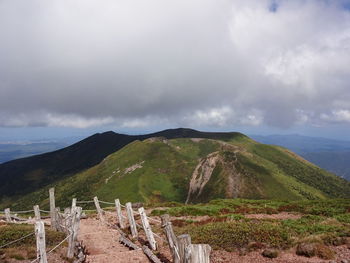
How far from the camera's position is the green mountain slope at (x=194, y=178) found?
119 meters

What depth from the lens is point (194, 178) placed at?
14512cm

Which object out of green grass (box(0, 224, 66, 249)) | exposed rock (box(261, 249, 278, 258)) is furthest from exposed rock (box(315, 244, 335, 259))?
green grass (box(0, 224, 66, 249))

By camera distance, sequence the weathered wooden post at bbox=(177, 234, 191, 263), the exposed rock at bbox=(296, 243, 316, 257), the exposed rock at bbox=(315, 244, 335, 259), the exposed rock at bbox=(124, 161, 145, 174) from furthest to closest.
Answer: the exposed rock at bbox=(124, 161, 145, 174), the exposed rock at bbox=(296, 243, 316, 257), the exposed rock at bbox=(315, 244, 335, 259), the weathered wooden post at bbox=(177, 234, 191, 263)

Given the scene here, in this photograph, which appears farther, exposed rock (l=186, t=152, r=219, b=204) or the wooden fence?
exposed rock (l=186, t=152, r=219, b=204)

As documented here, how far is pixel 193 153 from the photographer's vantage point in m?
192

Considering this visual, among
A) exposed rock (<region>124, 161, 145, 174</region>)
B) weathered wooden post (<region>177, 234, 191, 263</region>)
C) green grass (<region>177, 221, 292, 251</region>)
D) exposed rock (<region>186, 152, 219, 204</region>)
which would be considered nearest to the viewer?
weathered wooden post (<region>177, 234, 191, 263</region>)

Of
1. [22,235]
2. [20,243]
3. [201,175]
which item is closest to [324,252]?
[20,243]

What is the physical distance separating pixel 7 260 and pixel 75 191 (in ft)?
506

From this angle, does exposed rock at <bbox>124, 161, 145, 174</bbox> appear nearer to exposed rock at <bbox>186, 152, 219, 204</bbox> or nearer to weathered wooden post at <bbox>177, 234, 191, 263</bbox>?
exposed rock at <bbox>186, 152, 219, 204</bbox>

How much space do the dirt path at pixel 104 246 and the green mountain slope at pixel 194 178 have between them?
89024 millimetres

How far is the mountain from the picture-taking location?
119m

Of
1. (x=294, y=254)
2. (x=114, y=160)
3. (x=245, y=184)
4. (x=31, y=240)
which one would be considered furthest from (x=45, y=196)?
(x=294, y=254)

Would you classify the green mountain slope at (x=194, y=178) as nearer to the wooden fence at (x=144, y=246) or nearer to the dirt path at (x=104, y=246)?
the dirt path at (x=104, y=246)

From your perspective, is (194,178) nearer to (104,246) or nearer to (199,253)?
(104,246)
